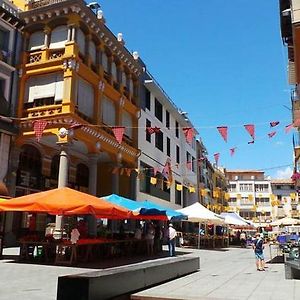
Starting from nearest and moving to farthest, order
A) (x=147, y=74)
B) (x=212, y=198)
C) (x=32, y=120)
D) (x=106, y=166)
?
1. (x=32, y=120)
2. (x=106, y=166)
3. (x=147, y=74)
4. (x=212, y=198)

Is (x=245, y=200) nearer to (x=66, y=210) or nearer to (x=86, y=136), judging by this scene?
(x=86, y=136)

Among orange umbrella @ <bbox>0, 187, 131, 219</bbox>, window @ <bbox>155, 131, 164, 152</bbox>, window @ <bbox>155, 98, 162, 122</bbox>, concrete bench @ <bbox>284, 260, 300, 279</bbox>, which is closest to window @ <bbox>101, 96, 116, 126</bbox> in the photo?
window @ <bbox>155, 131, 164, 152</bbox>

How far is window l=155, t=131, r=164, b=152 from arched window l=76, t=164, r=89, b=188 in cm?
859

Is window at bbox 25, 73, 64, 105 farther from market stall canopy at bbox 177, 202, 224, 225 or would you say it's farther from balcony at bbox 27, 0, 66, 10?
market stall canopy at bbox 177, 202, 224, 225

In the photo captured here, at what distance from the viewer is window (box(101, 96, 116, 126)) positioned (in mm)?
25828

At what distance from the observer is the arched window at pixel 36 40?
23.2 m

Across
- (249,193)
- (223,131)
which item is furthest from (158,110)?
(249,193)

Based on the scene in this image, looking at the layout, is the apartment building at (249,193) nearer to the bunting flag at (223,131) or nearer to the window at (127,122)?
the window at (127,122)

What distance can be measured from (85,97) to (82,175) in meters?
6.65

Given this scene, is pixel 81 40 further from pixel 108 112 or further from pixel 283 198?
pixel 283 198

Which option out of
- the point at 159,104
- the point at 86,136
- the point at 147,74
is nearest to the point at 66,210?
the point at 86,136

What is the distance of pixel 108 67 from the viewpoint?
26766 mm

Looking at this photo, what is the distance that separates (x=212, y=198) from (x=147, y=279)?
56452 mm

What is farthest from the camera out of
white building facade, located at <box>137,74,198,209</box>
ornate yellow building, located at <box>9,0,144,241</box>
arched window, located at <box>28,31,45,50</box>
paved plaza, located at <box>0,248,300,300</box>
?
white building facade, located at <box>137,74,198,209</box>
